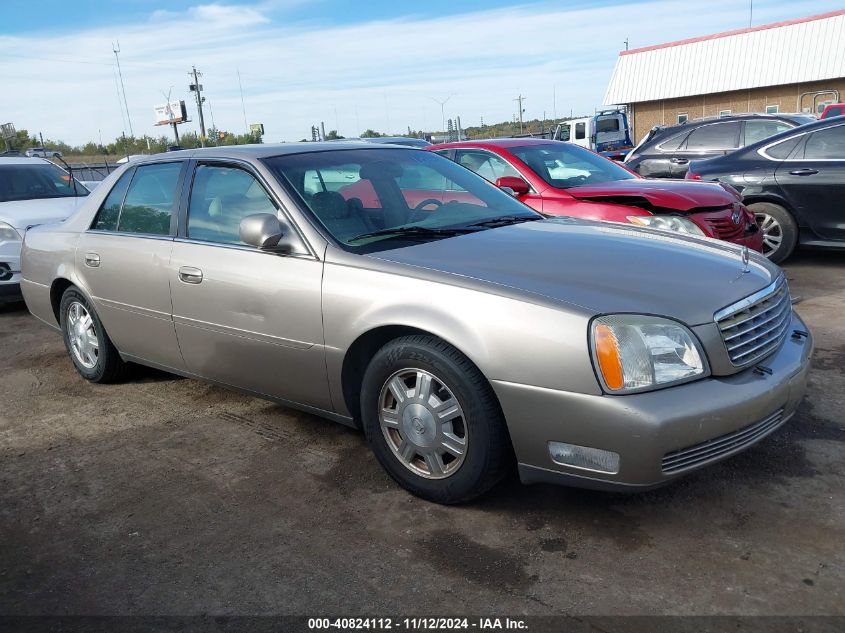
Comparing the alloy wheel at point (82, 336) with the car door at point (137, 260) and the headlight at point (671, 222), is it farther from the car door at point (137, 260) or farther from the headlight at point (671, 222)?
the headlight at point (671, 222)

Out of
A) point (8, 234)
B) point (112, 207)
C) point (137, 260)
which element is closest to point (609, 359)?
point (137, 260)

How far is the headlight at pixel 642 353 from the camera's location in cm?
271

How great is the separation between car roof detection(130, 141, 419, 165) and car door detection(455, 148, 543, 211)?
2166mm

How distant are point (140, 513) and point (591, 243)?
2.34 metres

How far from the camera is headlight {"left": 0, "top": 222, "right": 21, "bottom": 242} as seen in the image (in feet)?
25.6

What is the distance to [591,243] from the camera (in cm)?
353

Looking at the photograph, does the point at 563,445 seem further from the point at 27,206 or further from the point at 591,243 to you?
the point at 27,206

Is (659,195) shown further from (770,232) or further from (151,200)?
(151,200)

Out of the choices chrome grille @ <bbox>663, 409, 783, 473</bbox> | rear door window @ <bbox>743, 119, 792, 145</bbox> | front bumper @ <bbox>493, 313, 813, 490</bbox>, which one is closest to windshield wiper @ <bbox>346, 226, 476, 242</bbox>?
front bumper @ <bbox>493, 313, 813, 490</bbox>

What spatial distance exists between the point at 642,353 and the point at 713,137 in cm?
899

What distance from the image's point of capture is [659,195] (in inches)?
244

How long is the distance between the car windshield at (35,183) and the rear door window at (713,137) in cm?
795

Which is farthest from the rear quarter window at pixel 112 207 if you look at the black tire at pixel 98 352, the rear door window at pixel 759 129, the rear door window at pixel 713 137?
the rear door window at pixel 759 129

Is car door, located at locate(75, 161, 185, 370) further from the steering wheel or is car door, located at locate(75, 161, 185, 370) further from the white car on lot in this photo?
the white car on lot
